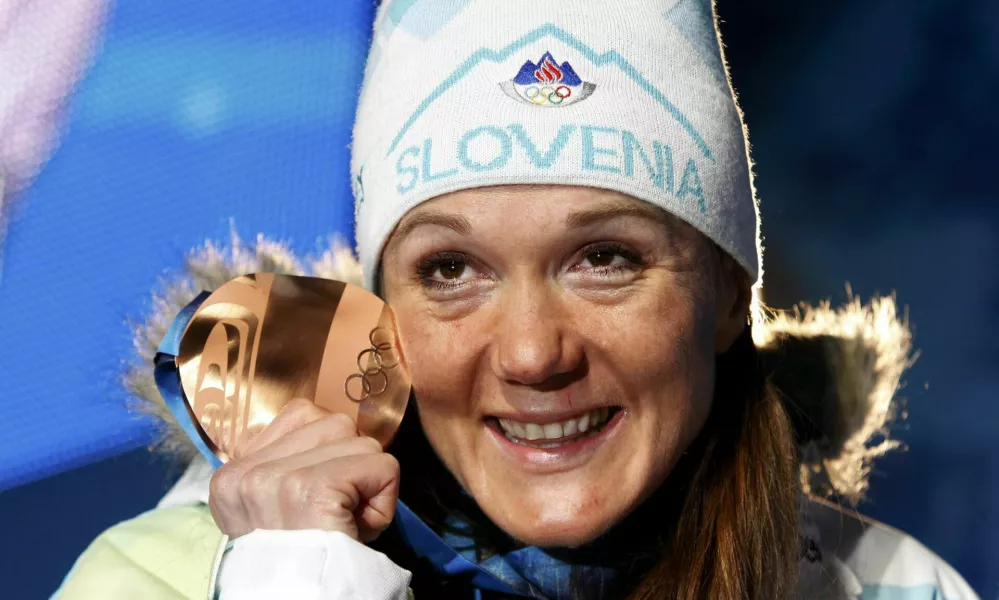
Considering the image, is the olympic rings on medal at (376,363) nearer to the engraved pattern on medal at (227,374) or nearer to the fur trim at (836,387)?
the engraved pattern on medal at (227,374)

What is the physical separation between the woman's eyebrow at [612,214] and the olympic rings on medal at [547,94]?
146 millimetres

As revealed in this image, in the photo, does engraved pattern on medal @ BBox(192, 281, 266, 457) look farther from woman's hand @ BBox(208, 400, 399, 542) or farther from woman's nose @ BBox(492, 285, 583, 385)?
woman's nose @ BBox(492, 285, 583, 385)

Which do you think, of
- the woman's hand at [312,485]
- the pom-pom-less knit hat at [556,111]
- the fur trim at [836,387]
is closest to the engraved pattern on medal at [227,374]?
the woman's hand at [312,485]

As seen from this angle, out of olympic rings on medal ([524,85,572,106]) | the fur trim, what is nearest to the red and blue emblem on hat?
olympic rings on medal ([524,85,572,106])

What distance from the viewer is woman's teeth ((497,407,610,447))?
141 centimetres

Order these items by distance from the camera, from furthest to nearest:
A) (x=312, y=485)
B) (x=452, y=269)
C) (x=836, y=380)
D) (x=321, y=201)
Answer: (x=321, y=201) < (x=836, y=380) < (x=452, y=269) < (x=312, y=485)

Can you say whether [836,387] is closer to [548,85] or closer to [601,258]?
[601,258]

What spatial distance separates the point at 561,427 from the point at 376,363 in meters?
0.26

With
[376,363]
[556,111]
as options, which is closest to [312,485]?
[376,363]

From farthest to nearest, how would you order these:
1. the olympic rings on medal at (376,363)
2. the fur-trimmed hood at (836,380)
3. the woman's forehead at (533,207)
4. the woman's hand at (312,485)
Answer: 1. the fur-trimmed hood at (836,380)
2. the olympic rings on medal at (376,363)
3. the woman's forehead at (533,207)
4. the woman's hand at (312,485)

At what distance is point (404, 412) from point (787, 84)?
1.44m

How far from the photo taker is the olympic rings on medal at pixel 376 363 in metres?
1.46

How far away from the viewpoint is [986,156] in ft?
8.24

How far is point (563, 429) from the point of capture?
141 cm
